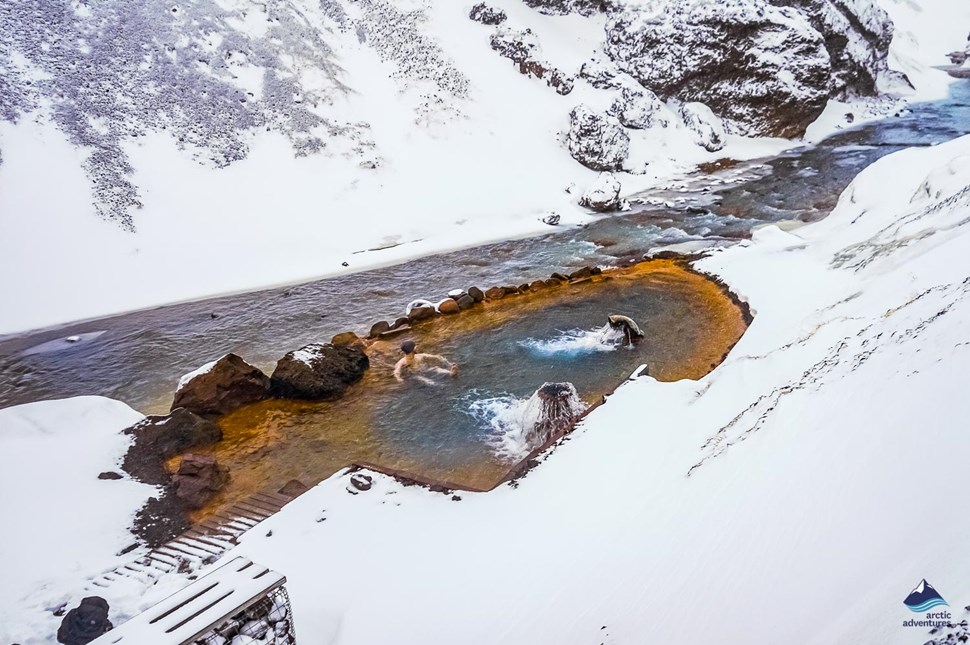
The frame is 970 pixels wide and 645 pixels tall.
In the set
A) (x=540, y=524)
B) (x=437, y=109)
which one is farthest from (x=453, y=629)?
(x=437, y=109)

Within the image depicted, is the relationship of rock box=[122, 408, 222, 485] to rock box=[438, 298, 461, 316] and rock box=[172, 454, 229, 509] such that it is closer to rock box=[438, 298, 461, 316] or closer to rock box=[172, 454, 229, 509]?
rock box=[172, 454, 229, 509]

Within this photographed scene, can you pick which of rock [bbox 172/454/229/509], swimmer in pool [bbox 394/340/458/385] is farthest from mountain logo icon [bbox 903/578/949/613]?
swimmer in pool [bbox 394/340/458/385]

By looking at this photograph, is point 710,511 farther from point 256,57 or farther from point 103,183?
point 256,57

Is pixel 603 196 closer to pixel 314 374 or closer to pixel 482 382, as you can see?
pixel 482 382

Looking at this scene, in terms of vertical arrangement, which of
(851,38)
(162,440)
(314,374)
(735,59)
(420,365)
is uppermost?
(851,38)

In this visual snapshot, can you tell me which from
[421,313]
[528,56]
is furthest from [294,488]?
[528,56]

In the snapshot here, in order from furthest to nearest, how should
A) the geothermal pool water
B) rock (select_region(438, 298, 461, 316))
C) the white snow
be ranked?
rock (select_region(438, 298, 461, 316))
the geothermal pool water
the white snow
